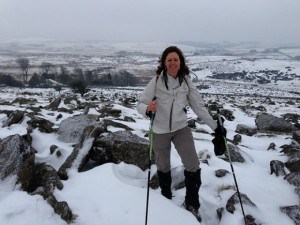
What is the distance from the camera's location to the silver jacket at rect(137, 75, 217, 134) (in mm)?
5973

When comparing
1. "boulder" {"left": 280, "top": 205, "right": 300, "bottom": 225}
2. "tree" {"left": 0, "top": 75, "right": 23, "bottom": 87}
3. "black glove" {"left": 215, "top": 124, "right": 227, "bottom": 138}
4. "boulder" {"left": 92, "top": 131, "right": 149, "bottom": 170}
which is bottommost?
"tree" {"left": 0, "top": 75, "right": 23, "bottom": 87}

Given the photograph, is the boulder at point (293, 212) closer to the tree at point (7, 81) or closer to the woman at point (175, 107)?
the woman at point (175, 107)

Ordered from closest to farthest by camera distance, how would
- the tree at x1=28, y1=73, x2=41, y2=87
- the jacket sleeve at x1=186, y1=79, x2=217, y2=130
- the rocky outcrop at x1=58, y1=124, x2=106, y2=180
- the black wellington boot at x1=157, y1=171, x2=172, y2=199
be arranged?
the jacket sleeve at x1=186, y1=79, x2=217, y2=130 → the black wellington boot at x1=157, y1=171, x2=172, y2=199 → the rocky outcrop at x1=58, y1=124, x2=106, y2=180 → the tree at x1=28, y1=73, x2=41, y2=87

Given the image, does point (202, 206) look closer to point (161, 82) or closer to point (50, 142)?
point (161, 82)

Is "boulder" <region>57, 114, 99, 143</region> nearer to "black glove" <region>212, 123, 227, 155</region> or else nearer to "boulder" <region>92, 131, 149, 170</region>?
"boulder" <region>92, 131, 149, 170</region>

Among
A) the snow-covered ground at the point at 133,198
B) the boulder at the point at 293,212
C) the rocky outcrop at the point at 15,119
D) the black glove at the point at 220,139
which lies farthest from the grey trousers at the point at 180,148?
the rocky outcrop at the point at 15,119

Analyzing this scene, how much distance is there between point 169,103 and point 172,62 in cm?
72

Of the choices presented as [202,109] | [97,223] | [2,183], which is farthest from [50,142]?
[202,109]

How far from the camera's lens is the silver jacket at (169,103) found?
5.97 metres

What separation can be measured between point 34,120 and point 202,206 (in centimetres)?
611

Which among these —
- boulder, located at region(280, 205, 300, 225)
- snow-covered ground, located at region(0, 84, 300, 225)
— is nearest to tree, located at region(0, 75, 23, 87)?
snow-covered ground, located at region(0, 84, 300, 225)

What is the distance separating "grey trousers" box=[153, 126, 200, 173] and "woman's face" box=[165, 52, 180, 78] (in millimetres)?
1089

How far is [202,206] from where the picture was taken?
6.64 m

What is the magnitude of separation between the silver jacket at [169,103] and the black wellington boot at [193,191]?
0.90m
